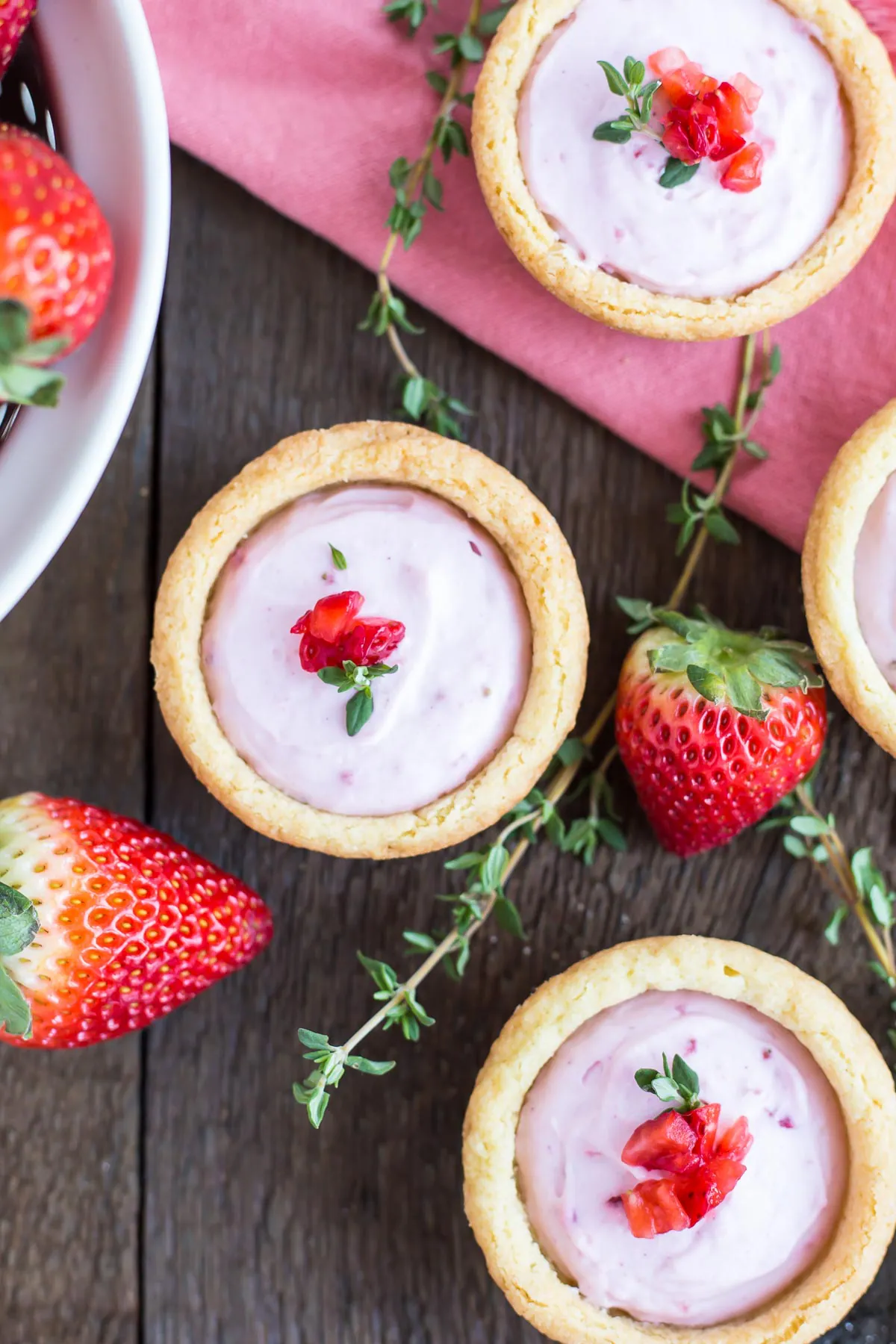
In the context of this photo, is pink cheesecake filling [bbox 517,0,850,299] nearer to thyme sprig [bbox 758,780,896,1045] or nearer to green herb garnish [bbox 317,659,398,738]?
green herb garnish [bbox 317,659,398,738]

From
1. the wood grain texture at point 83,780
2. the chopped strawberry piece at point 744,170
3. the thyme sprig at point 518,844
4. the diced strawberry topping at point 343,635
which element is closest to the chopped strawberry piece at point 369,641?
the diced strawberry topping at point 343,635

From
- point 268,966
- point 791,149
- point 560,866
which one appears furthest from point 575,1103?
point 791,149

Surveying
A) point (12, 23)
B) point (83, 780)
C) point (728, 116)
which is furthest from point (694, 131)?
point (83, 780)

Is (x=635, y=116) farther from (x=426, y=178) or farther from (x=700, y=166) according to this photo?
(x=426, y=178)

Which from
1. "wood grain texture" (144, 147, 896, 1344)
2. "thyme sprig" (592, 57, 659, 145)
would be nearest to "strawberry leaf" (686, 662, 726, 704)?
"wood grain texture" (144, 147, 896, 1344)

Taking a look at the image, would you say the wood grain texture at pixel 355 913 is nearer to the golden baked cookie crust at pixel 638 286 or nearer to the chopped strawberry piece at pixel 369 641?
the golden baked cookie crust at pixel 638 286

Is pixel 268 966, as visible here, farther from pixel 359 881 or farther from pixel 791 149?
pixel 791 149
